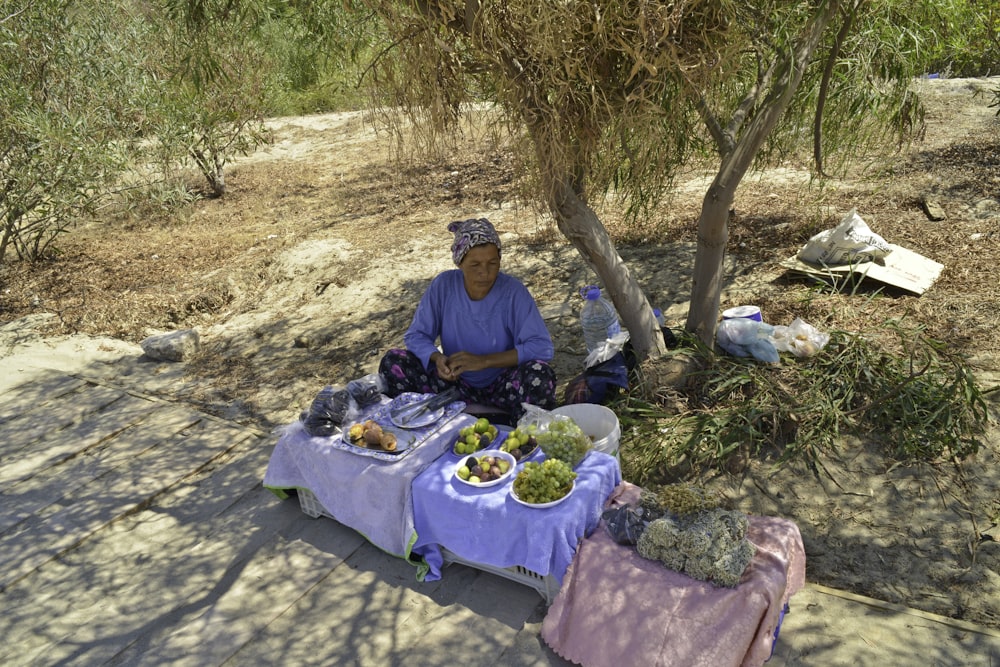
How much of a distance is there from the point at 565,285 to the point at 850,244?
2127 millimetres

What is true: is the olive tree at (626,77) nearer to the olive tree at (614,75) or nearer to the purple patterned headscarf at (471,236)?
the olive tree at (614,75)

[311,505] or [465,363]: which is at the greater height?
[465,363]

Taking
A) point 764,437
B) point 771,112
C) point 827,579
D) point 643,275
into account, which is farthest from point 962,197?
point 827,579

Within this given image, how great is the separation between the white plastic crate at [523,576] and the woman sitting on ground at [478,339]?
3.02ft

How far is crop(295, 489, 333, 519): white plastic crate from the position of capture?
3.73 meters

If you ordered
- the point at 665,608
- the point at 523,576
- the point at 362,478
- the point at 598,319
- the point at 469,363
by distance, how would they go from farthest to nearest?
the point at 598,319 < the point at 469,363 < the point at 362,478 < the point at 523,576 < the point at 665,608

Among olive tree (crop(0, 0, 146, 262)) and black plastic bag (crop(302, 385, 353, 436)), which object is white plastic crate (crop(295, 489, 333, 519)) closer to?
black plastic bag (crop(302, 385, 353, 436))

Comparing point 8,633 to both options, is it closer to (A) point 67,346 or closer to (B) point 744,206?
(A) point 67,346

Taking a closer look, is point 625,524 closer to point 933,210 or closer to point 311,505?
point 311,505

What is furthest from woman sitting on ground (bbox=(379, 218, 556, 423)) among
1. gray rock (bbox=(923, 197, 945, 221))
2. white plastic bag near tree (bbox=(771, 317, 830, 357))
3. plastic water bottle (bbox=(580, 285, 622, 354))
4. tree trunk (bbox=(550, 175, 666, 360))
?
gray rock (bbox=(923, 197, 945, 221))

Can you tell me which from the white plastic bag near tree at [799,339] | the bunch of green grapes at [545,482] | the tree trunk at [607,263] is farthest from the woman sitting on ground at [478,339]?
the white plastic bag near tree at [799,339]

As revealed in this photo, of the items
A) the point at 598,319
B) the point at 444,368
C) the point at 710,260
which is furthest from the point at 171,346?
the point at 710,260

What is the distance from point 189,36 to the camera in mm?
3805

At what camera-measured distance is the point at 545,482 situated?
303cm
